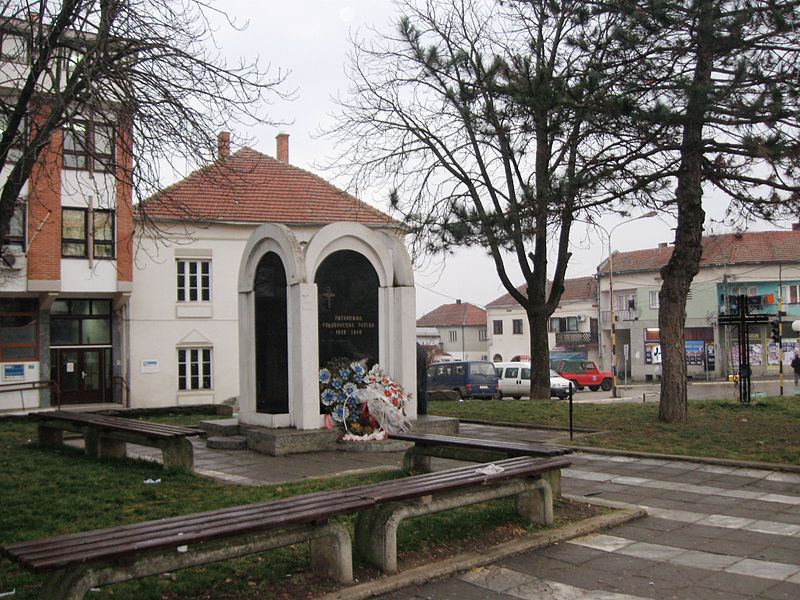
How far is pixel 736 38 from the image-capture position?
12227 mm

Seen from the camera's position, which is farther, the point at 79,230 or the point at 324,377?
the point at 79,230

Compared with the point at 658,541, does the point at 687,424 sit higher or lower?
higher

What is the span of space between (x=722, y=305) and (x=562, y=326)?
15772 mm

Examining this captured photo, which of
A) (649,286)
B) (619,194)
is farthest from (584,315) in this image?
(619,194)

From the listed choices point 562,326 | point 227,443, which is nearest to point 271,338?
point 227,443

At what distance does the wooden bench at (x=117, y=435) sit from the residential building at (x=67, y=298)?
13.2 metres

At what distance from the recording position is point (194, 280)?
31516mm

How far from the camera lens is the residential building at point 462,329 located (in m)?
87.1

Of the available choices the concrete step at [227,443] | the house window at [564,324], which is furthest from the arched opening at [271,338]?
the house window at [564,324]

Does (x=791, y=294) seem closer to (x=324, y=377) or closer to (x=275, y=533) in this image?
(x=324, y=377)

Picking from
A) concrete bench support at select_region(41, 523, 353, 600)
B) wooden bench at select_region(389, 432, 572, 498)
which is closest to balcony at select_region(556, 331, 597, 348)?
wooden bench at select_region(389, 432, 572, 498)

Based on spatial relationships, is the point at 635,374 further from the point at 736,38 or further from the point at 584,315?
the point at 736,38

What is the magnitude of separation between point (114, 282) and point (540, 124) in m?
19.9

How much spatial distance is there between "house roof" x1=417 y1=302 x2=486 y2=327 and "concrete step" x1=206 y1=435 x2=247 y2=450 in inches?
2974
